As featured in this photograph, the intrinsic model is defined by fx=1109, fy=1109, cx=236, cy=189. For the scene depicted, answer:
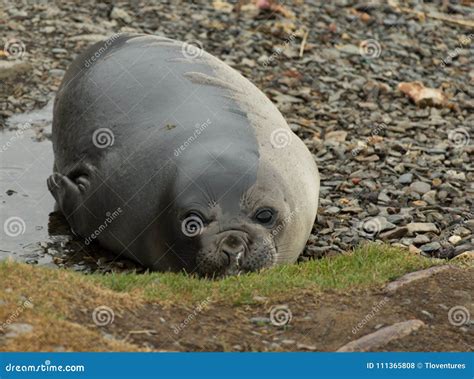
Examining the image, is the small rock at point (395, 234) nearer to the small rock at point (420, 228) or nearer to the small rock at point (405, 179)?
the small rock at point (420, 228)

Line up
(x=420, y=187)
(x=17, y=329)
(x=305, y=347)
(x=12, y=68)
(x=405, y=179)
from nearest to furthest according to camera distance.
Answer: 1. (x=17, y=329)
2. (x=305, y=347)
3. (x=420, y=187)
4. (x=405, y=179)
5. (x=12, y=68)

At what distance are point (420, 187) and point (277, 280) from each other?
3.16 m

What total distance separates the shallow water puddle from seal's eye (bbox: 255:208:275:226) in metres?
1.37

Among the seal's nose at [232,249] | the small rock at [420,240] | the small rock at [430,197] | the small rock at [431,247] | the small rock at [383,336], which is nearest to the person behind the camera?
the small rock at [383,336]

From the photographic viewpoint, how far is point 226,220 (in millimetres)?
7516

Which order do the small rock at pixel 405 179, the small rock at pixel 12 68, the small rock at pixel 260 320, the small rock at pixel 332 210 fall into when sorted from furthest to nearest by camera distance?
the small rock at pixel 12 68, the small rock at pixel 405 179, the small rock at pixel 332 210, the small rock at pixel 260 320

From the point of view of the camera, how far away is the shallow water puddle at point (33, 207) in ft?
28.5

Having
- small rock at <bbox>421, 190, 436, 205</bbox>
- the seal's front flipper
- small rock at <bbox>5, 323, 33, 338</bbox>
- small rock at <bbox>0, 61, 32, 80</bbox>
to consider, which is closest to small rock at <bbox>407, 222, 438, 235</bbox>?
small rock at <bbox>421, 190, 436, 205</bbox>

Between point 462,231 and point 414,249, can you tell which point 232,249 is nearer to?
point 414,249

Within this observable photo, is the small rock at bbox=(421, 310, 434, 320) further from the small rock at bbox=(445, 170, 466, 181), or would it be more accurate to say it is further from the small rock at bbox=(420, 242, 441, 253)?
the small rock at bbox=(445, 170, 466, 181)

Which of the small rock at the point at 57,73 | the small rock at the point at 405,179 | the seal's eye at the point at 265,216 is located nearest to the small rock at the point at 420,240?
the small rock at the point at 405,179

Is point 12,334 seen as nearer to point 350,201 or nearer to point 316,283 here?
point 316,283

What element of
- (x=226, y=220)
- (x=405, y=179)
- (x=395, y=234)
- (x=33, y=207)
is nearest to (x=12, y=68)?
(x=33, y=207)

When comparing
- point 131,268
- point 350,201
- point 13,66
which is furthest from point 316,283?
point 13,66
